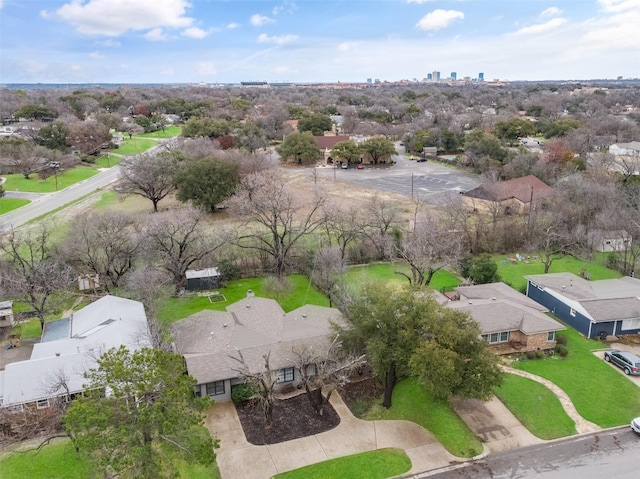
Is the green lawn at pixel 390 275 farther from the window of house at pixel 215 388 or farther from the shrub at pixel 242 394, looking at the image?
the window of house at pixel 215 388

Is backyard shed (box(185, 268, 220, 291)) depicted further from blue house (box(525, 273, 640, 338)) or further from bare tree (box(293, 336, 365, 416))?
blue house (box(525, 273, 640, 338))

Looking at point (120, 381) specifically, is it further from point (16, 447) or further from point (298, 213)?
point (298, 213)

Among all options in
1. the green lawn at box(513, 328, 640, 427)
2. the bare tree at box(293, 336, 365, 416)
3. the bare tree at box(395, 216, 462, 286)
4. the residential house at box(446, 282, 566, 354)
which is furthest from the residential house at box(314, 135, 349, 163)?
the bare tree at box(293, 336, 365, 416)

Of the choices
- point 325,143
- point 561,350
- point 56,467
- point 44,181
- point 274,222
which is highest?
point 325,143

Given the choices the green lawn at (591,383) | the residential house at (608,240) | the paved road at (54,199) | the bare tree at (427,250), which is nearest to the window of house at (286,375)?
the bare tree at (427,250)

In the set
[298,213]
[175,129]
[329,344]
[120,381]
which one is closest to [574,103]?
[175,129]

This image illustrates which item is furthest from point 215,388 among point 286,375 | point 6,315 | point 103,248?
point 103,248

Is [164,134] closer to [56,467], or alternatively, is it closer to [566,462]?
[56,467]
